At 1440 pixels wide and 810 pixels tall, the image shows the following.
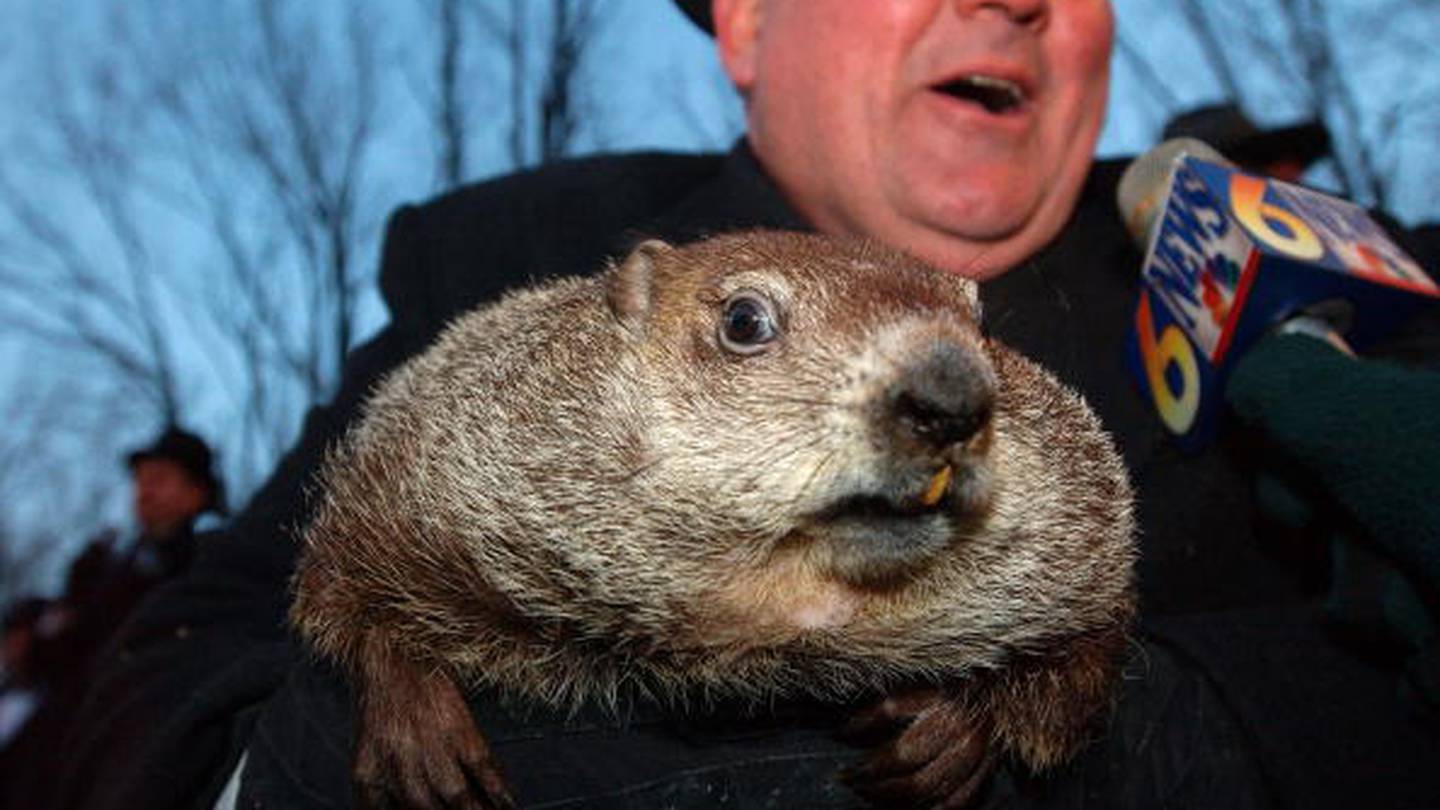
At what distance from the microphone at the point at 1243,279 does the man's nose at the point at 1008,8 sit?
0.76 meters

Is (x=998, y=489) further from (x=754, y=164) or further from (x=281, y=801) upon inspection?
(x=754, y=164)

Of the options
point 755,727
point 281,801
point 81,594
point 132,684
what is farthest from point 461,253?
point 81,594

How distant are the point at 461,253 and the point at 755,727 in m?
2.32

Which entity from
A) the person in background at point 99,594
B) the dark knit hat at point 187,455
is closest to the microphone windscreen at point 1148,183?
the person in background at point 99,594

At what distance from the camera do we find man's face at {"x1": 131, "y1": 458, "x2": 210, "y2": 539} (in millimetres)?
7598

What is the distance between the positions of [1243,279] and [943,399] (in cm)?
107

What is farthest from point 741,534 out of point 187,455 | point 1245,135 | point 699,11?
point 187,455

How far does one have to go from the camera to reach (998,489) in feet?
6.28

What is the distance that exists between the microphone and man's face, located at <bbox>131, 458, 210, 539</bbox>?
7059mm

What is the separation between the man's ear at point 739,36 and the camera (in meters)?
3.98

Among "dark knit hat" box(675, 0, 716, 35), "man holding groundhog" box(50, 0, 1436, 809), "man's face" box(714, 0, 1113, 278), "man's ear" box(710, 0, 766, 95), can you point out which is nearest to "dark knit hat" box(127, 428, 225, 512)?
"man holding groundhog" box(50, 0, 1436, 809)

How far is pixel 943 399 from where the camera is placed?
1.57 metres

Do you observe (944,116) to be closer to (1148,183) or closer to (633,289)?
(1148,183)

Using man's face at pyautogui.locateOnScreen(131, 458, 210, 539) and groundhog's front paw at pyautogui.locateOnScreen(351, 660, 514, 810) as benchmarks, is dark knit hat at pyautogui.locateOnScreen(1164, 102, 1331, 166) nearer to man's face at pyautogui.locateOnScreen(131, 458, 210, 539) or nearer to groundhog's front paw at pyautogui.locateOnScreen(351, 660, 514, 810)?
groundhog's front paw at pyautogui.locateOnScreen(351, 660, 514, 810)
